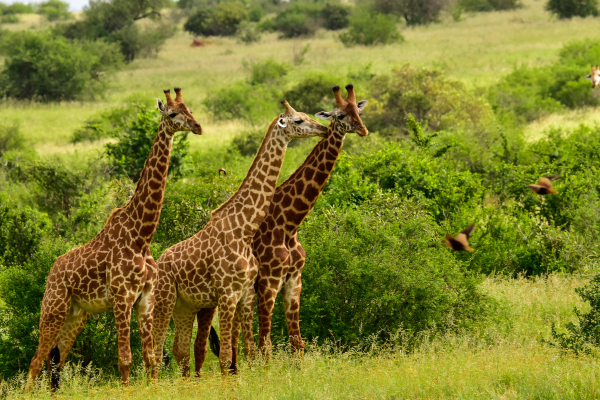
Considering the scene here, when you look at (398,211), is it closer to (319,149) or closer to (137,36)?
(319,149)

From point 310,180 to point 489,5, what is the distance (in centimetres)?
7224

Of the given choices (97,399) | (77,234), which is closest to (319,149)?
(97,399)

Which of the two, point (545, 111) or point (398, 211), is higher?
point (398, 211)

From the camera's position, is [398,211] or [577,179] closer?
[398,211]

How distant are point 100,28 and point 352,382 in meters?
61.5

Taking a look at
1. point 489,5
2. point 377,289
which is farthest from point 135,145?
point 489,5

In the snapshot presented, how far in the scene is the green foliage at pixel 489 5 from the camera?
7450cm

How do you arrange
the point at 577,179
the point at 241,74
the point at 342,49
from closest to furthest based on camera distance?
the point at 577,179
the point at 241,74
the point at 342,49

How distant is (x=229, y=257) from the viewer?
8641mm

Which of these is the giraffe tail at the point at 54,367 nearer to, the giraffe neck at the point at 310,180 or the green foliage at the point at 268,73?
the giraffe neck at the point at 310,180

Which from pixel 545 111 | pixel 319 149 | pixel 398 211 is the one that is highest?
pixel 319 149

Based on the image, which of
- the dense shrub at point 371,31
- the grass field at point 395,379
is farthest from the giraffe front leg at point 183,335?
the dense shrub at point 371,31

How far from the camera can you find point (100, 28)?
64.9m

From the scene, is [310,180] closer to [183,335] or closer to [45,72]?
[183,335]
